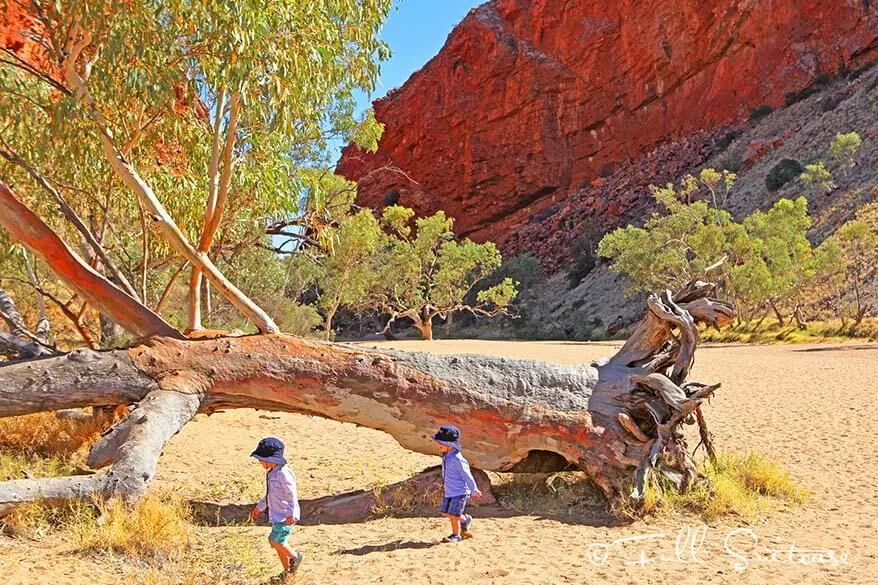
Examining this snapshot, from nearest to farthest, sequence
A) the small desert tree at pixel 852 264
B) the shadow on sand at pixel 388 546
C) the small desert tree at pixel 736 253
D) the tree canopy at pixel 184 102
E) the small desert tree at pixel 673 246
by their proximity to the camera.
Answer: the shadow on sand at pixel 388 546
the tree canopy at pixel 184 102
the small desert tree at pixel 852 264
the small desert tree at pixel 736 253
the small desert tree at pixel 673 246

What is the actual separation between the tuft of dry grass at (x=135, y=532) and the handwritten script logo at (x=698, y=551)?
117 inches

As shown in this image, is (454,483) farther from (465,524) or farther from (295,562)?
(295,562)

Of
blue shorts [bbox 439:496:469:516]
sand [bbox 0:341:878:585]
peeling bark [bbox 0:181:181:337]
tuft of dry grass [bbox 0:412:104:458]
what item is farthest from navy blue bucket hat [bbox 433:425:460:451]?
tuft of dry grass [bbox 0:412:104:458]

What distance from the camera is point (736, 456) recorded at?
7137 mm

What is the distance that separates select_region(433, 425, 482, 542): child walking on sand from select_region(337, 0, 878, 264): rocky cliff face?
182 ft

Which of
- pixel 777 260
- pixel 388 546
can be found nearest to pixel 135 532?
pixel 388 546

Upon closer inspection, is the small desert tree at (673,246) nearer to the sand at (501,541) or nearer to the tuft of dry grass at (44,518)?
the sand at (501,541)

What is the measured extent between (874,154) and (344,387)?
4360cm

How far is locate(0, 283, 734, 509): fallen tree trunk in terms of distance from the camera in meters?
5.55

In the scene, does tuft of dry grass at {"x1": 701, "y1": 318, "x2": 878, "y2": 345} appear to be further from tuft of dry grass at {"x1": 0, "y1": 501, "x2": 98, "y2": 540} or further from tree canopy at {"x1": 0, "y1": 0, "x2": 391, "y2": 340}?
tuft of dry grass at {"x1": 0, "y1": 501, "x2": 98, "y2": 540}

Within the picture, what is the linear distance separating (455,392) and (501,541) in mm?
1439

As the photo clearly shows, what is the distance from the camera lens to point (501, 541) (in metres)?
5.09

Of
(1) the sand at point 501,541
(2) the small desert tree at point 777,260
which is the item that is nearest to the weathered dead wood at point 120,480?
(1) the sand at point 501,541

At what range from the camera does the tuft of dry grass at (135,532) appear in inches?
164
